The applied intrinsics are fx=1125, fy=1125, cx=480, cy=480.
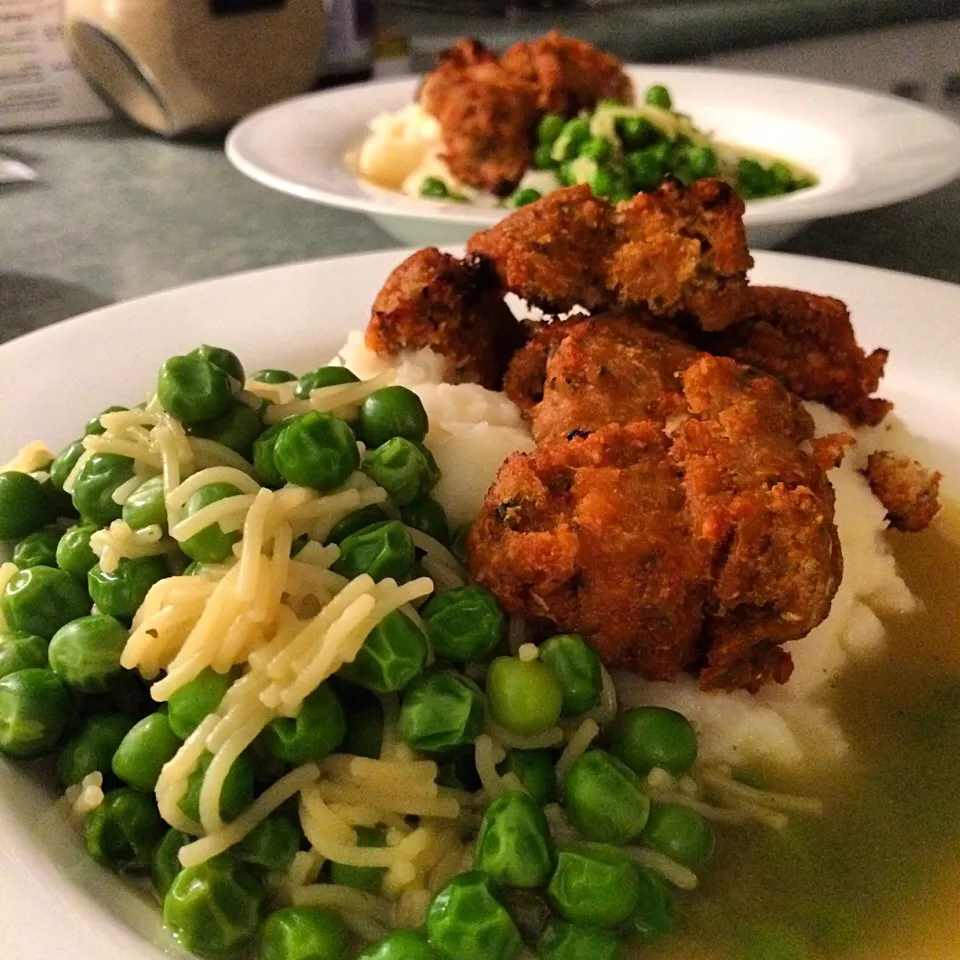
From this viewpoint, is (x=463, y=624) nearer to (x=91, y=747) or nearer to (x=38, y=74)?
(x=91, y=747)

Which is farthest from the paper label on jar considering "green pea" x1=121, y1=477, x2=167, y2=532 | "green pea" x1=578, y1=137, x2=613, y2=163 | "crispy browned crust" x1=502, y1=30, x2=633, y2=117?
"green pea" x1=121, y1=477, x2=167, y2=532

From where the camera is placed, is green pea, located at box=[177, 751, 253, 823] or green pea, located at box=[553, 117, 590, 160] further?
green pea, located at box=[553, 117, 590, 160]

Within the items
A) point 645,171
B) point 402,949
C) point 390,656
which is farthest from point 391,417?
point 645,171

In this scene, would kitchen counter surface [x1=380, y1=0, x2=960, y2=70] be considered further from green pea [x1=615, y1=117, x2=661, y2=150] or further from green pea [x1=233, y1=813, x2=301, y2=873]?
green pea [x1=233, y1=813, x2=301, y2=873]

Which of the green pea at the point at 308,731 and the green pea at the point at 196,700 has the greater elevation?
the green pea at the point at 196,700

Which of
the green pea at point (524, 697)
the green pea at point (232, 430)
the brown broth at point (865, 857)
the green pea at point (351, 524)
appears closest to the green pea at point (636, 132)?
the brown broth at point (865, 857)

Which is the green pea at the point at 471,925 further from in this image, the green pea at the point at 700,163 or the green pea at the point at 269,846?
the green pea at the point at 700,163
